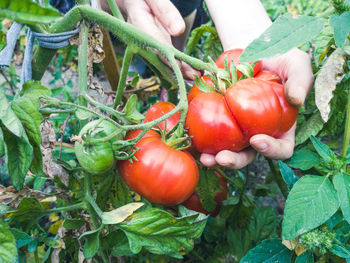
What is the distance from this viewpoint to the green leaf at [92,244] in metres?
0.79

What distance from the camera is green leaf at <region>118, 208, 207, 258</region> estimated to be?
30.3 inches

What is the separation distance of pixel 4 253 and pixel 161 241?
339 mm

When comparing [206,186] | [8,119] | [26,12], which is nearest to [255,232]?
[206,186]

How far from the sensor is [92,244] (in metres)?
0.80

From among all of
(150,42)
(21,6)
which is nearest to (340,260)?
(150,42)

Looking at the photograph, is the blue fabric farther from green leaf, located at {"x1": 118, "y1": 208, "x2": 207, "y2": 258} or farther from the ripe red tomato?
green leaf, located at {"x1": 118, "y1": 208, "x2": 207, "y2": 258}

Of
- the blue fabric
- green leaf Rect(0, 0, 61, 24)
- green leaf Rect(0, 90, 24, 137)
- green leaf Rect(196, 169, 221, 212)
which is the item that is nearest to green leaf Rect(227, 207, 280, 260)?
green leaf Rect(196, 169, 221, 212)

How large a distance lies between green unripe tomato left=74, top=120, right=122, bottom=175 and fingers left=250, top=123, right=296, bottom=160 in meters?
0.34

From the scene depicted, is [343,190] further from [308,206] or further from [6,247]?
[6,247]

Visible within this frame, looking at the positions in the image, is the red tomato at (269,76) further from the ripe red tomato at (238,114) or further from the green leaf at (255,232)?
the green leaf at (255,232)

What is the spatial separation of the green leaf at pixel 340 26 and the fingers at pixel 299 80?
0.17m

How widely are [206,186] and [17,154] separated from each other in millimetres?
548

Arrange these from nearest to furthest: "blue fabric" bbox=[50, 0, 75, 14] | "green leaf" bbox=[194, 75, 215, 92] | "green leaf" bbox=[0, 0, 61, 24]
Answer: "green leaf" bbox=[0, 0, 61, 24], "green leaf" bbox=[194, 75, 215, 92], "blue fabric" bbox=[50, 0, 75, 14]

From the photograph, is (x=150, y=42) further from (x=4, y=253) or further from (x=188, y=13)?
(x=188, y=13)
